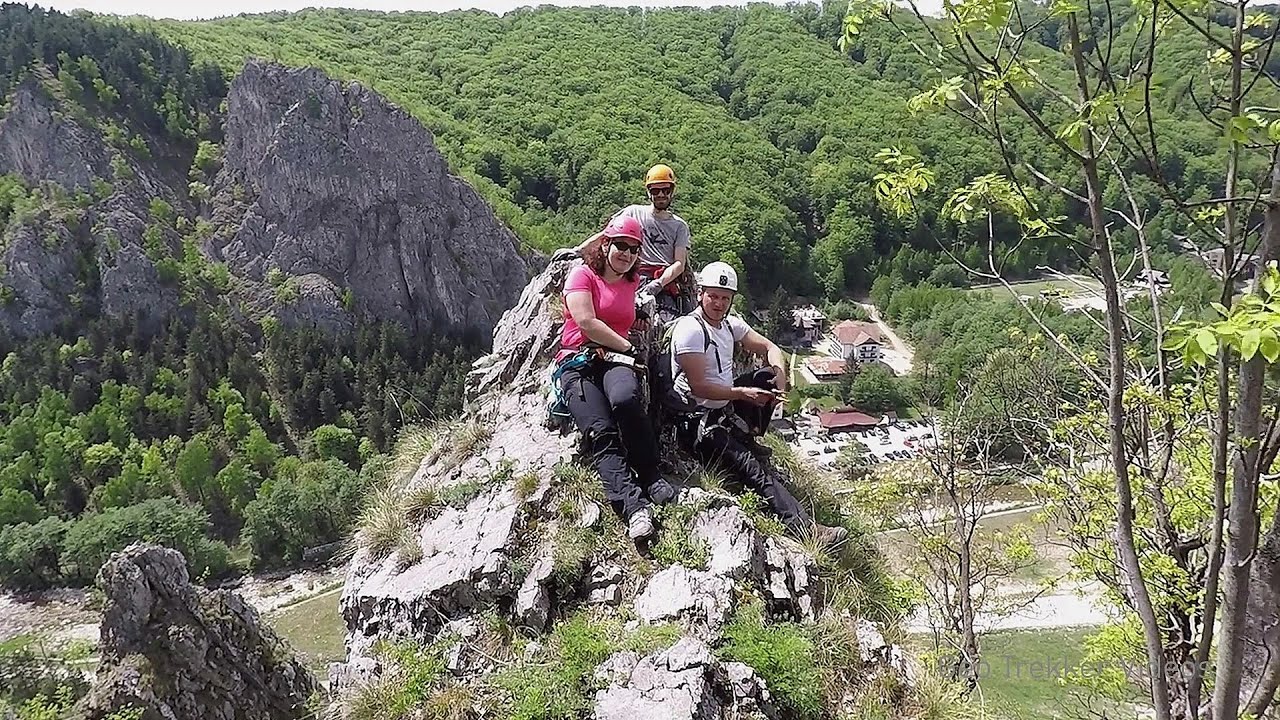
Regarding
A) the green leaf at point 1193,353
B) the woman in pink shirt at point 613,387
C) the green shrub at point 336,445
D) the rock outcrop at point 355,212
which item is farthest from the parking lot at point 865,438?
the green leaf at point 1193,353

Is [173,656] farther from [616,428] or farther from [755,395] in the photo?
[755,395]

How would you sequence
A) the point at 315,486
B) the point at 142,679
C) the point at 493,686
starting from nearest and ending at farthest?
the point at 493,686 → the point at 142,679 → the point at 315,486

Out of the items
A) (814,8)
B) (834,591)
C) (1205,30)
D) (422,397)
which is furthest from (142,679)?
(814,8)

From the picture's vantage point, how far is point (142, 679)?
1584 cm

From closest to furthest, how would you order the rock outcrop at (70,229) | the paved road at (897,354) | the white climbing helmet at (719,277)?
the white climbing helmet at (719,277)
the rock outcrop at (70,229)
the paved road at (897,354)

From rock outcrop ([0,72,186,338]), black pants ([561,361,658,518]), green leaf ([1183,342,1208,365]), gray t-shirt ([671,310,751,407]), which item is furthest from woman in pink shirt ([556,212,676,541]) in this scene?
rock outcrop ([0,72,186,338])

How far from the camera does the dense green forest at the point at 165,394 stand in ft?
135

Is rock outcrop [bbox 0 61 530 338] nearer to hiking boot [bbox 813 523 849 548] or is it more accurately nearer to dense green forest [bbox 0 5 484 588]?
dense green forest [bbox 0 5 484 588]

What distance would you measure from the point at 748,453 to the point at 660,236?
139 inches

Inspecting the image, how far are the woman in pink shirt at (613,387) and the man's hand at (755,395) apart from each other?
35.9 inches

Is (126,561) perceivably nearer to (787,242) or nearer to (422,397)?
(422,397)

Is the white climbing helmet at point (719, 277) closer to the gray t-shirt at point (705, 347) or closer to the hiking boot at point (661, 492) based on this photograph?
the gray t-shirt at point (705, 347)

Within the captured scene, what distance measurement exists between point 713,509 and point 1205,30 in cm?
396

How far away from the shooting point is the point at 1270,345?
2.50 metres
